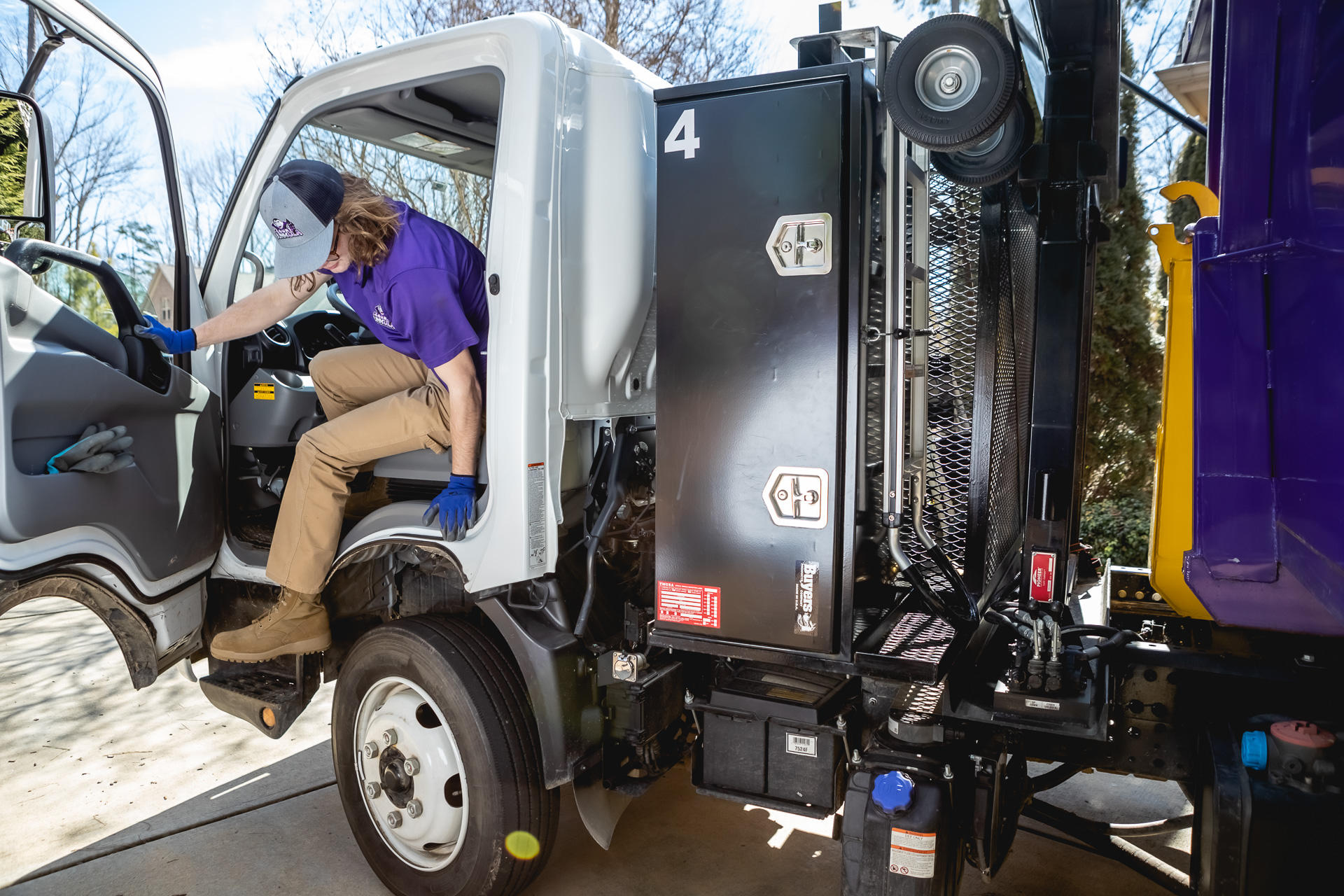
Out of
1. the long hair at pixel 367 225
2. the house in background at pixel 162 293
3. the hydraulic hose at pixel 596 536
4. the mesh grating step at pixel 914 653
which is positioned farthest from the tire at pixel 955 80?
the house in background at pixel 162 293

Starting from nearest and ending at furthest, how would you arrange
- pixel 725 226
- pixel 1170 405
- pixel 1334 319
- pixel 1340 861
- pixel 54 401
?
pixel 1334 319, pixel 1340 861, pixel 1170 405, pixel 725 226, pixel 54 401

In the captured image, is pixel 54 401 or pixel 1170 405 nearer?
pixel 1170 405

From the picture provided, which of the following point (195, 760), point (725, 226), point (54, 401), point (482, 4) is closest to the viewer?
point (725, 226)

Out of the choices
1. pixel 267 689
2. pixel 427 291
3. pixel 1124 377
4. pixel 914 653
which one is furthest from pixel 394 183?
pixel 1124 377

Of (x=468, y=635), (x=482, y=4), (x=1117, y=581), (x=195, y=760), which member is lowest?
(x=195, y=760)

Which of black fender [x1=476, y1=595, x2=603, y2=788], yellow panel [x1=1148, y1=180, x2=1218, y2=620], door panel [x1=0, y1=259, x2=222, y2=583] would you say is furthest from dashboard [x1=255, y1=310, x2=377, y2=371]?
yellow panel [x1=1148, y1=180, x2=1218, y2=620]

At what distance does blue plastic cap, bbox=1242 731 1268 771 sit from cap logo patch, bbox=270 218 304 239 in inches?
109

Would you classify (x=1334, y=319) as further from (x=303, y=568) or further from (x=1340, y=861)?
(x=303, y=568)

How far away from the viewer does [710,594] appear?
2.42m

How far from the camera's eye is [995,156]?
247 centimetres

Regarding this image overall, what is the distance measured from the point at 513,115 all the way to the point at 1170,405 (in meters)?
1.81

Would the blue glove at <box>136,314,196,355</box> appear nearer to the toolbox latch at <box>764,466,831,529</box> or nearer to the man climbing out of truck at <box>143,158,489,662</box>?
the man climbing out of truck at <box>143,158,489,662</box>

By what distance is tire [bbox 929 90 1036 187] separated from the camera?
8.02 ft

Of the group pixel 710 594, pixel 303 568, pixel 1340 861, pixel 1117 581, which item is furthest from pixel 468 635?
pixel 1340 861
